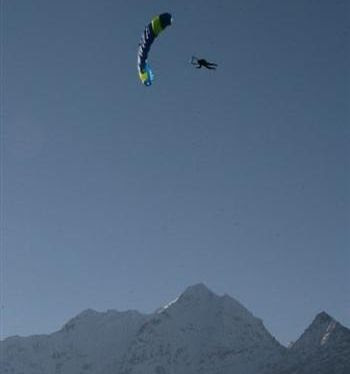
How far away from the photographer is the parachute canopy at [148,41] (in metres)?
70.1

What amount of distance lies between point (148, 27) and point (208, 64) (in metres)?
9.13

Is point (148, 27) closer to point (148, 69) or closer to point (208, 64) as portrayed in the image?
point (148, 69)

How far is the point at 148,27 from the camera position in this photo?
234 feet

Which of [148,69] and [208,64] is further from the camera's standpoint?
[148,69]

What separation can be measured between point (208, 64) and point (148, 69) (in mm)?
8724

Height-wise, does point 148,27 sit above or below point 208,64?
above

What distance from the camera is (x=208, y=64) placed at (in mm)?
65312

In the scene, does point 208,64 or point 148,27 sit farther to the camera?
point 148,27

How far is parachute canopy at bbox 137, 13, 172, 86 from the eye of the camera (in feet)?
230

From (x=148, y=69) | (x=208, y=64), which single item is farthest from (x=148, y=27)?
(x=208, y=64)

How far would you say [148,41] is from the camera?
236 ft
